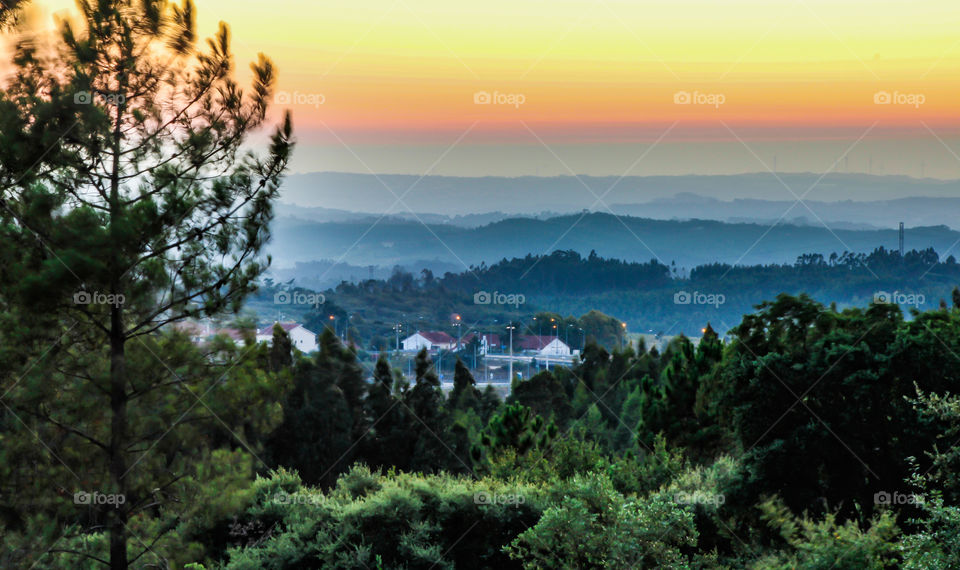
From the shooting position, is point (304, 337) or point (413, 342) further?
point (413, 342)

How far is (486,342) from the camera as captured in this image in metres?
81.6

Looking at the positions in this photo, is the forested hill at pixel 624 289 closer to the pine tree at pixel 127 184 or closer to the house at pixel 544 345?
the house at pixel 544 345

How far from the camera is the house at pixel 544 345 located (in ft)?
250

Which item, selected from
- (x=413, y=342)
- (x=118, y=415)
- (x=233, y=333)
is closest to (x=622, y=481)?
(x=233, y=333)

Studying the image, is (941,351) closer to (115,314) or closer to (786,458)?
(786,458)

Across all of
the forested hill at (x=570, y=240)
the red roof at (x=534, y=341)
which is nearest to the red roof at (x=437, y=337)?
the red roof at (x=534, y=341)

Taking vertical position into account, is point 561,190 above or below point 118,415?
above

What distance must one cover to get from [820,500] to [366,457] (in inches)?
675

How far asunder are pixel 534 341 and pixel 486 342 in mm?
4799

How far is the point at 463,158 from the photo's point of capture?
317 ft

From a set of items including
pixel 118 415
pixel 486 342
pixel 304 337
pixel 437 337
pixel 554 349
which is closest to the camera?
pixel 118 415

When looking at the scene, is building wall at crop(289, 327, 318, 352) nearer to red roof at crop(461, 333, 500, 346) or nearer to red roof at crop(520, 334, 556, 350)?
red roof at crop(461, 333, 500, 346)

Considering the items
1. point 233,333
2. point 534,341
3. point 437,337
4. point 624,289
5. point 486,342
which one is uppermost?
point 624,289

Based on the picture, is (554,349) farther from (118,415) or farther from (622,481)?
(118,415)
